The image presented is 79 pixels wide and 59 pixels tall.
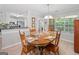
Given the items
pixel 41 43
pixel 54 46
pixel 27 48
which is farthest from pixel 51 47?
pixel 27 48

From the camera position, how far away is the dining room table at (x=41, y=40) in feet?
5.87

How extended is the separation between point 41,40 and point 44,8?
53 cm

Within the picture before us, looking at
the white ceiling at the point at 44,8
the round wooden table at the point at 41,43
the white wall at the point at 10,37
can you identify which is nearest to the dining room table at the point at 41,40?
the round wooden table at the point at 41,43

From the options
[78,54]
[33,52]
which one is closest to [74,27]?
[78,54]

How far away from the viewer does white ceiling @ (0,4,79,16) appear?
1676 millimetres

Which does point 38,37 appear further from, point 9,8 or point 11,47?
point 9,8

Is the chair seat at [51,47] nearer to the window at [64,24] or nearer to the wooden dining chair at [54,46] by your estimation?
the wooden dining chair at [54,46]

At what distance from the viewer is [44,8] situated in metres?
1.74

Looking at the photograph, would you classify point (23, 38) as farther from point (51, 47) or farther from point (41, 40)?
point (51, 47)

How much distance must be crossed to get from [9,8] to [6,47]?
23.9 inches

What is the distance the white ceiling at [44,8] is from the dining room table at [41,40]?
35 cm

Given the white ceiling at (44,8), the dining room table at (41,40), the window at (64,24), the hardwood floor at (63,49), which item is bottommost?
the hardwood floor at (63,49)

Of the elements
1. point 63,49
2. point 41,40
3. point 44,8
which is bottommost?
point 63,49
